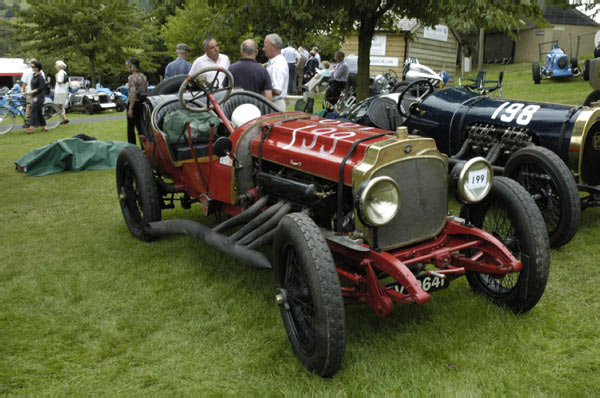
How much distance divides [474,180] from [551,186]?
1.53 metres

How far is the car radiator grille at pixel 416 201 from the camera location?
291cm

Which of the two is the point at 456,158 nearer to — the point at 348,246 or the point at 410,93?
the point at 410,93

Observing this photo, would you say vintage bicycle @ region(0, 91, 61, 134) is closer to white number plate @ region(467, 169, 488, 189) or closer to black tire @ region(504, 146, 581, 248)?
black tire @ region(504, 146, 581, 248)

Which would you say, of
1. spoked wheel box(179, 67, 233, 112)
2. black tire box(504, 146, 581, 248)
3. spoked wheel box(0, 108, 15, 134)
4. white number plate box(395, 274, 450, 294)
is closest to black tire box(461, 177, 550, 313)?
white number plate box(395, 274, 450, 294)

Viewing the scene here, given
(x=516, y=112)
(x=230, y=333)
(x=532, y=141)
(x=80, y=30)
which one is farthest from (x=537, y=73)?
(x=80, y=30)

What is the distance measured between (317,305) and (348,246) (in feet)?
1.41

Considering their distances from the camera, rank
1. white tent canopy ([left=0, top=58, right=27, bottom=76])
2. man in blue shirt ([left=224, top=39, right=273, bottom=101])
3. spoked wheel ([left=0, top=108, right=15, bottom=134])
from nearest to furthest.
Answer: man in blue shirt ([left=224, top=39, right=273, bottom=101]) < spoked wheel ([left=0, top=108, right=15, bottom=134]) < white tent canopy ([left=0, top=58, right=27, bottom=76])

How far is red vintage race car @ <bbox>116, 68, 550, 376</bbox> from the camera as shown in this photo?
8.61 ft

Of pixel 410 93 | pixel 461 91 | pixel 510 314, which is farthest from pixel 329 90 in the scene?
pixel 510 314

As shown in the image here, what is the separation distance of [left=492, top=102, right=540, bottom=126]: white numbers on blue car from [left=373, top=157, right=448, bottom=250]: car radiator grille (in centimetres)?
209

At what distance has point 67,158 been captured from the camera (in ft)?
25.8

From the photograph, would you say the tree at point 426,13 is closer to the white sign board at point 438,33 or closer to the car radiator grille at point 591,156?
the car radiator grille at point 591,156

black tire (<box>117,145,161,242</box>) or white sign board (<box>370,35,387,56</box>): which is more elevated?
white sign board (<box>370,35,387,56</box>)

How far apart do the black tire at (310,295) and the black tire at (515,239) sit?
117 cm
